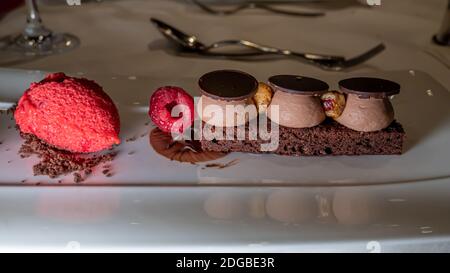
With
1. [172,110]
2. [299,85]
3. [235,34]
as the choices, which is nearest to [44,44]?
[235,34]

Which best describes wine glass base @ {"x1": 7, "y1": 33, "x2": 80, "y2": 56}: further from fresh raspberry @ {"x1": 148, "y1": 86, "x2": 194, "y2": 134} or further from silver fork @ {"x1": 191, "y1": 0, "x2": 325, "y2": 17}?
fresh raspberry @ {"x1": 148, "y1": 86, "x2": 194, "y2": 134}

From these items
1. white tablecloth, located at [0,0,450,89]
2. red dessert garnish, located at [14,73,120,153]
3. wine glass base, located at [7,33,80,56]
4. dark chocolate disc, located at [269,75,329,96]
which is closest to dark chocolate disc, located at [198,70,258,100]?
dark chocolate disc, located at [269,75,329,96]

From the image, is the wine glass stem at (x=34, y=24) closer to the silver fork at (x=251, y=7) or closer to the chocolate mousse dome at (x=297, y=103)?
the silver fork at (x=251, y=7)

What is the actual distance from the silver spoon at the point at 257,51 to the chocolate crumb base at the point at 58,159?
49 cm

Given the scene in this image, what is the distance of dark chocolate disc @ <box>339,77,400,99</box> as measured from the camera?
711 millimetres

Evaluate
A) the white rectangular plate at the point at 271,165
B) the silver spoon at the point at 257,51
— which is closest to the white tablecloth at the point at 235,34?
the silver spoon at the point at 257,51

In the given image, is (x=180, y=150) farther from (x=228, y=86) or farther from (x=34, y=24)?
(x=34, y=24)

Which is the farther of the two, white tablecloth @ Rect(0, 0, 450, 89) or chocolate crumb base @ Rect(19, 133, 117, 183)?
white tablecloth @ Rect(0, 0, 450, 89)

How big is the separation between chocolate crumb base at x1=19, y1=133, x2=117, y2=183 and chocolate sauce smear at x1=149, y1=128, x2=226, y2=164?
0.21ft

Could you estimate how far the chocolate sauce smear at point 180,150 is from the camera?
2.36ft

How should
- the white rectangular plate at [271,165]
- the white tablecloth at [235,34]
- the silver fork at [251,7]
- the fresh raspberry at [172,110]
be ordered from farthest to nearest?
1. the silver fork at [251,7]
2. the white tablecloth at [235,34]
3. the fresh raspberry at [172,110]
4. the white rectangular plate at [271,165]

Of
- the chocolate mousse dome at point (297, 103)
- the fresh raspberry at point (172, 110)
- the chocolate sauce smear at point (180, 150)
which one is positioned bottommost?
the chocolate sauce smear at point (180, 150)

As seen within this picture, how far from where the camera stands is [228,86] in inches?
28.3
